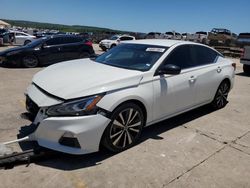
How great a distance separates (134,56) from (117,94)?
1297 millimetres

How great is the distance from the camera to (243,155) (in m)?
4.09

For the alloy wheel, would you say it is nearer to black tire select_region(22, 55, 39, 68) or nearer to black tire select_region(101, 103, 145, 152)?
black tire select_region(101, 103, 145, 152)

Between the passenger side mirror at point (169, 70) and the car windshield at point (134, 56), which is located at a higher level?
the car windshield at point (134, 56)

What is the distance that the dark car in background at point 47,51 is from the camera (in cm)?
1146

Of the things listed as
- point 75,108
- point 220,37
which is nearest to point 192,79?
point 75,108

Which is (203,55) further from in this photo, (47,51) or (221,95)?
(47,51)

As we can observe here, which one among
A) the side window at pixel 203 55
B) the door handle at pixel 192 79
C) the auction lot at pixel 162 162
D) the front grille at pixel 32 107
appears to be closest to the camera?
the auction lot at pixel 162 162

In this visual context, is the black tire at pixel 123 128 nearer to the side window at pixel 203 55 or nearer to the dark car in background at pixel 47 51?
the side window at pixel 203 55

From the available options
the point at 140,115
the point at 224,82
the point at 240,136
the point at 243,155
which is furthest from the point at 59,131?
the point at 224,82

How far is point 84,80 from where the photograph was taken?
12.5ft

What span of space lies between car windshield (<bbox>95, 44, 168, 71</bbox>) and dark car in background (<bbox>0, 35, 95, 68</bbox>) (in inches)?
259

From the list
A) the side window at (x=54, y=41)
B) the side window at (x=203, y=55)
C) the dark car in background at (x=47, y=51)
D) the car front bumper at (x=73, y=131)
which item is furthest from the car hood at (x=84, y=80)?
the side window at (x=54, y=41)

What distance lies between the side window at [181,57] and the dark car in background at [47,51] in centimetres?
701

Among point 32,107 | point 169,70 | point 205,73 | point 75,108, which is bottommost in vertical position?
point 32,107
